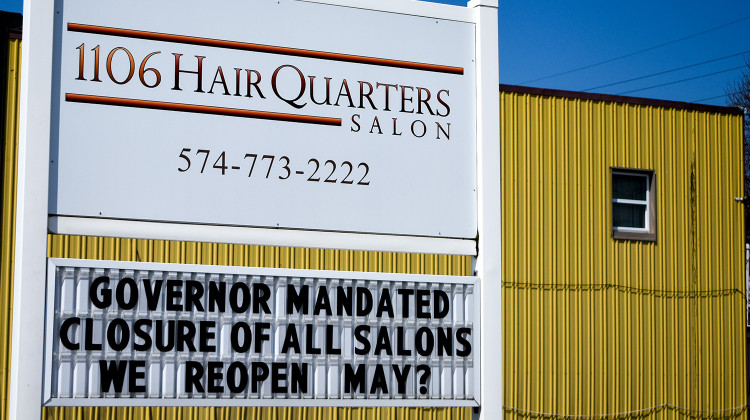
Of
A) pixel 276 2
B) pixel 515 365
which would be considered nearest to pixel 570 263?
pixel 515 365

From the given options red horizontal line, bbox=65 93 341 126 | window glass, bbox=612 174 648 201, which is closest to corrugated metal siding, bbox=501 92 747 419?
window glass, bbox=612 174 648 201

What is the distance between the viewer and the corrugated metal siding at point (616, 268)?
15.5 m

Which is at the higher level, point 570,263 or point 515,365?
point 570,263

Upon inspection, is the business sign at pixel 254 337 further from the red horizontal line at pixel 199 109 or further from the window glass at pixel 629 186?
the window glass at pixel 629 186

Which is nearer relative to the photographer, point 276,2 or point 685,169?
point 276,2

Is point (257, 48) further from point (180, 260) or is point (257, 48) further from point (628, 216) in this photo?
point (628, 216)

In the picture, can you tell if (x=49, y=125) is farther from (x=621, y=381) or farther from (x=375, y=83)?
(x=621, y=381)

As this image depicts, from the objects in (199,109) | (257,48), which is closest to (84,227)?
(199,109)

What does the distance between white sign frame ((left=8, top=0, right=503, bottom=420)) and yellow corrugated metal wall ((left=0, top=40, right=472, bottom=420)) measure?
6.90 metres

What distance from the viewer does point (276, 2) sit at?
22.3 ft

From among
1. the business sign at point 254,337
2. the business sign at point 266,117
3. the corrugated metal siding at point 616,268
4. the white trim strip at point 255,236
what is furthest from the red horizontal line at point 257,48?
the corrugated metal siding at point 616,268

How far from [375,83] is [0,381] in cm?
817

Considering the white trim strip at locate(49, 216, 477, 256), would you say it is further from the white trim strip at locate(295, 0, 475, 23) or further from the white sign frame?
the white trim strip at locate(295, 0, 475, 23)

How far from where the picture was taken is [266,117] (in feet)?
21.9
